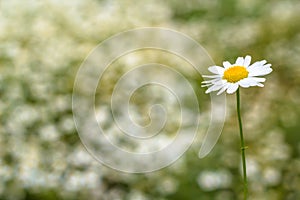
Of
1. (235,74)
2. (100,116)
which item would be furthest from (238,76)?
(100,116)

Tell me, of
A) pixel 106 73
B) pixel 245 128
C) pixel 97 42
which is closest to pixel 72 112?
pixel 106 73

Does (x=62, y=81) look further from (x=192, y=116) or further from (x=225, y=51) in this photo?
(x=225, y=51)

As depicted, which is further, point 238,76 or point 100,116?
point 100,116

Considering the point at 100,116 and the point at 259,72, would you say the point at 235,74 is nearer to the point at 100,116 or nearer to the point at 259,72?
the point at 259,72

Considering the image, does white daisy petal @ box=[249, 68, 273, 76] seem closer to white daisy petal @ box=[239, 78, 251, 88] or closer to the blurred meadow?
white daisy petal @ box=[239, 78, 251, 88]

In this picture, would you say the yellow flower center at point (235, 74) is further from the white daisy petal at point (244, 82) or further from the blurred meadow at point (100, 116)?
the blurred meadow at point (100, 116)

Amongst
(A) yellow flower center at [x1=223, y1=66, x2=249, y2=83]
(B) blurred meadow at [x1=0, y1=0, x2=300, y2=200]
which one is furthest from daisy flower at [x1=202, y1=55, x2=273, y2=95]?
(B) blurred meadow at [x1=0, y1=0, x2=300, y2=200]
